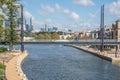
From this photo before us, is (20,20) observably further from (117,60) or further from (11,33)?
(117,60)

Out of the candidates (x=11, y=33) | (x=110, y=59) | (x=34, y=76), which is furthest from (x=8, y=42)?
(x=34, y=76)

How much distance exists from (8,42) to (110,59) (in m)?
31.5

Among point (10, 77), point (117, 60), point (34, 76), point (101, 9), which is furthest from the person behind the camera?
point (101, 9)

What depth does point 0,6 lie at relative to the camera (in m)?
49.6

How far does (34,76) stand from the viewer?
53.2m

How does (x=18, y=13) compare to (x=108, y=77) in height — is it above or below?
above

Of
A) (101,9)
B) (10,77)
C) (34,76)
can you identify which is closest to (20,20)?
(101,9)

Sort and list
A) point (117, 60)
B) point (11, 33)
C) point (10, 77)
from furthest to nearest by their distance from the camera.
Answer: point (11, 33), point (117, 60), point (10, 77)

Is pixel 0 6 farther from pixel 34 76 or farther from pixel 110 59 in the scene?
pixel 110 59

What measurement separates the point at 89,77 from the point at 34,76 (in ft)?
26.2

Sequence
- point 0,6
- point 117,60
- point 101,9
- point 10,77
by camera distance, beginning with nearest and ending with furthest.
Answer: point 10,77 < point 0,6 < point 117,60 < point 101,9

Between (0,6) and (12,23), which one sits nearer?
(0,6)

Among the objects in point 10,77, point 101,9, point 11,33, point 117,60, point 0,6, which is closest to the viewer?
point 10,77

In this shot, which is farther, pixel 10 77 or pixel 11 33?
pixel 11 33
